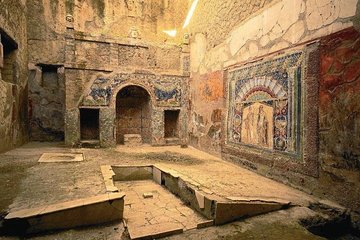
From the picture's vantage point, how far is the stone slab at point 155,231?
7.91 feet

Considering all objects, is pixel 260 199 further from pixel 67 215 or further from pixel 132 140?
pixel 132 140

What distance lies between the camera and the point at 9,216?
233 cm

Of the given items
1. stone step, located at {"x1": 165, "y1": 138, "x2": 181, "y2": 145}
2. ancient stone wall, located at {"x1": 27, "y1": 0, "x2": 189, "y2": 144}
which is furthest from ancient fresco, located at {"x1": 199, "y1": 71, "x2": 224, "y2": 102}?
stone step, located at {"x1": 165, "y1": 138, "x2": 181, "y2": 145}

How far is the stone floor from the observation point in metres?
2.56

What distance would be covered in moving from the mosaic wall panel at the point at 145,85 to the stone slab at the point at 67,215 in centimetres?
464

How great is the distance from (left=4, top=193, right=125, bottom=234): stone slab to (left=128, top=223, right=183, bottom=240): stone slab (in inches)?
14.3

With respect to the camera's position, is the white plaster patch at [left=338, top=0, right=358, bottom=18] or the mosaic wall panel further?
the mosaic wall panel

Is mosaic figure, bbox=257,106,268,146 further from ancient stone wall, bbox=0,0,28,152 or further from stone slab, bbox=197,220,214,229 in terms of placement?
ancient stone wall, bbox=0,0,28,152

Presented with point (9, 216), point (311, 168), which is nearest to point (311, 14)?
point (311, 168)

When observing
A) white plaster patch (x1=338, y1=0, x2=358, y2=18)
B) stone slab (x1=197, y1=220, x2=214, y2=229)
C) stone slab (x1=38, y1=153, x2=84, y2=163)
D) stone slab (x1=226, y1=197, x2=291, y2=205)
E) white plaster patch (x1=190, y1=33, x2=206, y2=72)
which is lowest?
stone slab (x1=197, y1=220, x2=214, y2=229)

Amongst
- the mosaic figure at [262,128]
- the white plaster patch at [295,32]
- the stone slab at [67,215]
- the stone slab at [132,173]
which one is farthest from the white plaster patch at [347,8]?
the stone slab at [132,173]

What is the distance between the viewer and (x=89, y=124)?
7836 mm

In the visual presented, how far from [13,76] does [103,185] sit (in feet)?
16.9

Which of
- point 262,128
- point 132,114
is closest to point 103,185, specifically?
point 262,128
